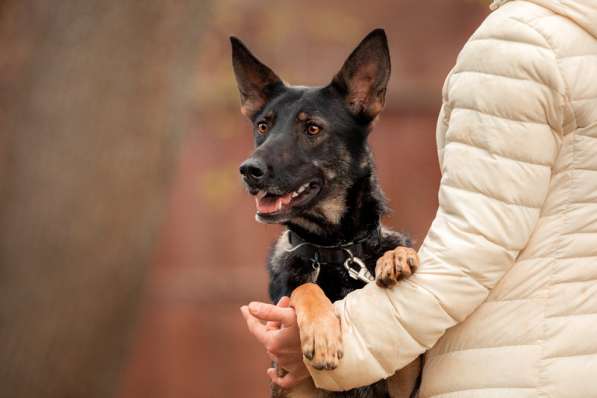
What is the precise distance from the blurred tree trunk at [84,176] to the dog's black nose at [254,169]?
1.56m

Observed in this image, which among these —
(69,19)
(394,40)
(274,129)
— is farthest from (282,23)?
(274,129)

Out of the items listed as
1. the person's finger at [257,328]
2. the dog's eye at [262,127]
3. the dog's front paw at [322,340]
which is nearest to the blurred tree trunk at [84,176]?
the dog's eye at [262,127]

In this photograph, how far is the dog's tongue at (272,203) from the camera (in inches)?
134

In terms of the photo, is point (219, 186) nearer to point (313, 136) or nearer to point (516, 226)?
point (313, 136)

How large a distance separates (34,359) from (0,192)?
0.81 meters

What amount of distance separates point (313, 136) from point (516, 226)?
4.58ft

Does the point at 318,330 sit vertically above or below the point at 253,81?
below

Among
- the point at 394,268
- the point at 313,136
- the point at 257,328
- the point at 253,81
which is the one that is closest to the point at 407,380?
the point at 257,328

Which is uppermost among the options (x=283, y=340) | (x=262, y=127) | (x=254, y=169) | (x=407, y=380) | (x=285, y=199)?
(x=262, y=127)

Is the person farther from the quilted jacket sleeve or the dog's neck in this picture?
the dog's neck

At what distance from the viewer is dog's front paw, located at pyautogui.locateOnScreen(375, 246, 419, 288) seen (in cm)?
255

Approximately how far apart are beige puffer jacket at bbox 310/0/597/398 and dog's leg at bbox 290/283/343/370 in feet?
0.45

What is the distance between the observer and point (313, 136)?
363 cm

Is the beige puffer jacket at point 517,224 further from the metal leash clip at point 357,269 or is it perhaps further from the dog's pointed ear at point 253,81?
the dog's pointed ear at point 253,81
